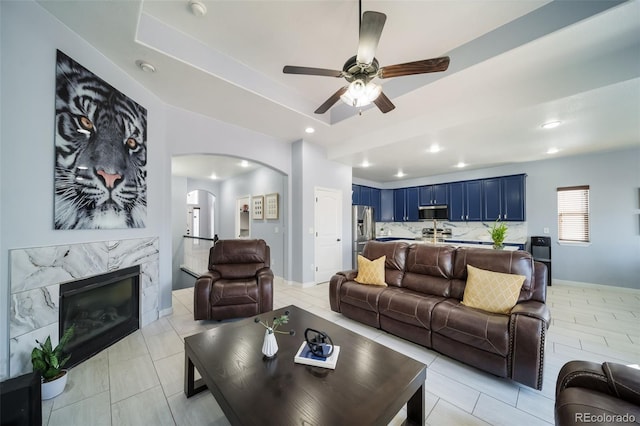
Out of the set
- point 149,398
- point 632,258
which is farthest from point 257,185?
point 632,258

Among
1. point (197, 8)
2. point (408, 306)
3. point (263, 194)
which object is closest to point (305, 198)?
point (263, 194)

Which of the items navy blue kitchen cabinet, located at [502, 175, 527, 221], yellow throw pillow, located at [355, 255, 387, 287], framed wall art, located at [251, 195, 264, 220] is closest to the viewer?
yellow throw pillow, located at [355, 255, 387, 287]

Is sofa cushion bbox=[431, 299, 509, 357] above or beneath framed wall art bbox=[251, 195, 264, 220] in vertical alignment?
beneath

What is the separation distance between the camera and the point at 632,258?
14.1 feet

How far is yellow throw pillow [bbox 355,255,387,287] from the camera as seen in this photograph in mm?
3078

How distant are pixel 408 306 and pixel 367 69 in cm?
229

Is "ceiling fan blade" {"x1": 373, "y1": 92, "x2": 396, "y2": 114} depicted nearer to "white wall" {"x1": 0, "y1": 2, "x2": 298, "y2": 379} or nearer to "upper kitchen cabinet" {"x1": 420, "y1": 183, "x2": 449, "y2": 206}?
"white wall" {"x1": 0, "y1": 2, "x2": 298, "y2": 379}

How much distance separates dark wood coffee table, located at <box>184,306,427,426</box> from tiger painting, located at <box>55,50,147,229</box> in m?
1.71

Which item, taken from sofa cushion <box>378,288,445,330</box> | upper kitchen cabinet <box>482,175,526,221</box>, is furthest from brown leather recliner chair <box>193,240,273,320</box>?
upper kitchen cabinet <box>482,175,526,221</box>

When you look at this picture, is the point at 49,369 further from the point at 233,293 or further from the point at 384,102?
the point at 384,102

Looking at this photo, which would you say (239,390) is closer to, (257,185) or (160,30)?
(160,30)

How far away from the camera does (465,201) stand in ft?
20.4

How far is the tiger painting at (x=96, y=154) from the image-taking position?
204 centimetres

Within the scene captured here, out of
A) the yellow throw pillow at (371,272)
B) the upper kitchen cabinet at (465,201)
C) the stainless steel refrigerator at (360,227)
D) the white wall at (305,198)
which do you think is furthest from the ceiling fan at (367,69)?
the upper kitchen cabinet at (465,201)
